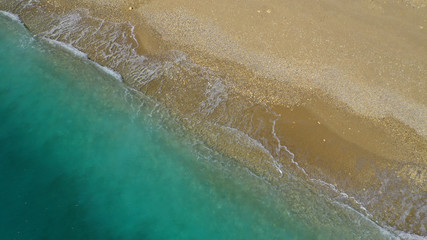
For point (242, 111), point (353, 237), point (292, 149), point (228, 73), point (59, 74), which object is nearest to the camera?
point (353, 237)

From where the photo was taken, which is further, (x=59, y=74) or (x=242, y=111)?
(x=59, y=74)

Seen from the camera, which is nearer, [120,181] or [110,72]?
[120,181]

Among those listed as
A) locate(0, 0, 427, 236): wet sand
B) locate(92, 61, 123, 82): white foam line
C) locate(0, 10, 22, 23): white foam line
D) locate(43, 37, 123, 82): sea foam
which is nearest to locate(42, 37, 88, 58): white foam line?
locate(43, 37, 123, 82): sea foam

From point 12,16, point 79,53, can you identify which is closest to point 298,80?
point 79,53

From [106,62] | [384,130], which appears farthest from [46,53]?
[384,130]

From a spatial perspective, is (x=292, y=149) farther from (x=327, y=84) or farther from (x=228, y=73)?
(x=228, y=73)

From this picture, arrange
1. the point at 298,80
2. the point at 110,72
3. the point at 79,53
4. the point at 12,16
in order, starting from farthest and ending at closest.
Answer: the point at 12,16 → the point at 79,53 → the point at 110,72 → the point at 298,80

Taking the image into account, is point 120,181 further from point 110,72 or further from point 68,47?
A: point 68,47
